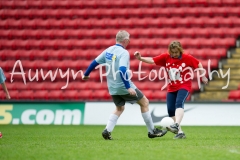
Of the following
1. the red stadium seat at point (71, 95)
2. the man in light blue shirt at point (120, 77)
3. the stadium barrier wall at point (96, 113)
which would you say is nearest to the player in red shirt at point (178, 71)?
the man in light blue shirt at point (120, 77)

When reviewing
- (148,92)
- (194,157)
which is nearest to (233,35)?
(148,92)

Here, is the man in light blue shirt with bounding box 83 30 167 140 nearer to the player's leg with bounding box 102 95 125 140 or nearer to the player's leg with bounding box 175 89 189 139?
the player's leg with bounding box 102 95 125 140

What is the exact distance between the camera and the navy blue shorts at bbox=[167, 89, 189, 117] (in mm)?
8945

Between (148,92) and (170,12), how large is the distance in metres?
3.58

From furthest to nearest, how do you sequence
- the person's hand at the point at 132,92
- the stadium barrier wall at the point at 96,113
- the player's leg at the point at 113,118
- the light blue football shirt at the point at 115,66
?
the stadium barrier wall at the point at 96,113, the player's leg at the point at 113,118, the light blue football shirt at the point at 115,66, the person's hand at the point at 132,92

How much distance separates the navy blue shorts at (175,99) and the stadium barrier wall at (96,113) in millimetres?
4933

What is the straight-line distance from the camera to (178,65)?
9000mm

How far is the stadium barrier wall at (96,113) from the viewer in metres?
14.2

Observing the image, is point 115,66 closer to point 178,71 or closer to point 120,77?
point 120,77

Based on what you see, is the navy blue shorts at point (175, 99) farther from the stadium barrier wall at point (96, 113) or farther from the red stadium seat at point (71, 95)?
the red stadium seat at point (71, 95)

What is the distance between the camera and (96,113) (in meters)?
14.9

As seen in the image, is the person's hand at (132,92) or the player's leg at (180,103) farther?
the player's leg at (180,103)

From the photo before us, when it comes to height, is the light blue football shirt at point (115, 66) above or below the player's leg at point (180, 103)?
above

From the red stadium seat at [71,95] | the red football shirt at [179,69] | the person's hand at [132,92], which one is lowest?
the red stadium seat at [71,95]
